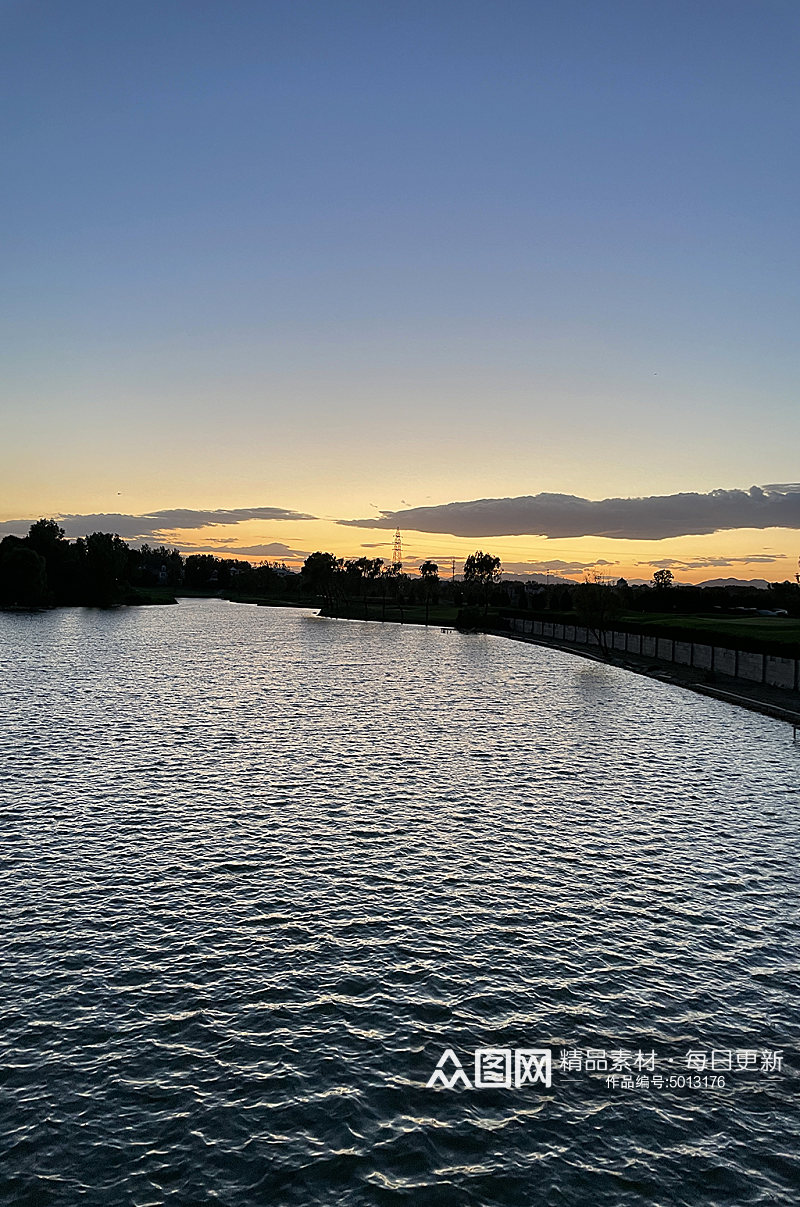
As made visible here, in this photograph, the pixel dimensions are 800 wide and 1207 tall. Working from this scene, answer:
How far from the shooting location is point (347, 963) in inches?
698

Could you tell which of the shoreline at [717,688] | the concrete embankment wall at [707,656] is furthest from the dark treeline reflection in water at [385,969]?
the concrete embankment wall at [707,656]

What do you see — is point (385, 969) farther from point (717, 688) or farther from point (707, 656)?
point (707, 656)

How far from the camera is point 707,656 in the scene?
7412 centimetres

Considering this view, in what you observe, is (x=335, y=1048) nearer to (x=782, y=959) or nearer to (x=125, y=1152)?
(x=125, y=1152)

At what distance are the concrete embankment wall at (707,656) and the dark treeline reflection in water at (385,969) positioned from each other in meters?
20.4

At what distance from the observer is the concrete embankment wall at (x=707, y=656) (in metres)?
60.4

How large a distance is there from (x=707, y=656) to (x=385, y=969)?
63.5m

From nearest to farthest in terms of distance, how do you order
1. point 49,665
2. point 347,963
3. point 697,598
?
point 347,963 → point 49,665 → point 697,598

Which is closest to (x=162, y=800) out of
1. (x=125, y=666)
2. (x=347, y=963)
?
(x=347, y=963)

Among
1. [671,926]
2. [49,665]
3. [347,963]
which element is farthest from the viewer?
[49,665]

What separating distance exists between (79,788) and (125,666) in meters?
52.7

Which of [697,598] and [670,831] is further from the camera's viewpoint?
[697,598]

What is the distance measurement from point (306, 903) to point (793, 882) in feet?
44.4

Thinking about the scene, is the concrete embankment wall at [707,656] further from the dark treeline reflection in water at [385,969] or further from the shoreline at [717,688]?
the dark treeline reflection in water at [385,969]
